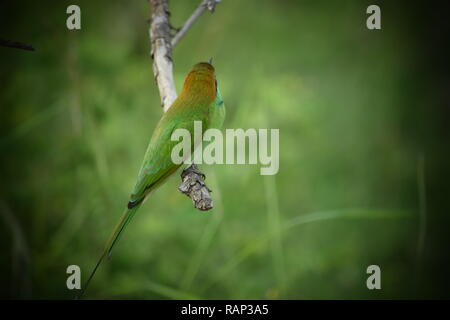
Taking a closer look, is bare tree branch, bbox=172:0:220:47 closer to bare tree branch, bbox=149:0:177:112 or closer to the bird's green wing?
bare tree branch, bbox=149:0:177:112

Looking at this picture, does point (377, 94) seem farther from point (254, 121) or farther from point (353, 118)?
point (254, 121)

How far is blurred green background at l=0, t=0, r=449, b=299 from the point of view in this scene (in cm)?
257

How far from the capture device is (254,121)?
2754 millimetres

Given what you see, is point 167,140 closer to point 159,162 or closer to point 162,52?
point 159,162

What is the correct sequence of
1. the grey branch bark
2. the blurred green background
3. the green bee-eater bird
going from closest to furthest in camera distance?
1. the green bee-eater bird
2. the grey branch bark
3. the blurred green background

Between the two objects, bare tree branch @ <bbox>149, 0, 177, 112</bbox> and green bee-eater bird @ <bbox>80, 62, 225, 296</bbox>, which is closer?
green bee-eater bird @ <bbox>80, 62, 225, 296</bbox>

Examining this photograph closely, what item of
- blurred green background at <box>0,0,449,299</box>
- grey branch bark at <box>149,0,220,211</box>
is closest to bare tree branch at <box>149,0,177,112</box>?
grey branch bark at <box>149,0,220,211</box>

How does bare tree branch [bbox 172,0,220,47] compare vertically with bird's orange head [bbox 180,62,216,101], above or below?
above

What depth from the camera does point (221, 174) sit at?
8.97ft

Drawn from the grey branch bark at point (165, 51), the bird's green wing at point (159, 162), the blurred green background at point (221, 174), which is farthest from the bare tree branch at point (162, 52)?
the blurred green background at point (221, 174)

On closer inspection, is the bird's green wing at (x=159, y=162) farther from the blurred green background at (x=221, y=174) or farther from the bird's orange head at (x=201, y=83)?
the blurred green background at (x=221, y=174)

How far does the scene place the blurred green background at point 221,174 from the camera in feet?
8.45

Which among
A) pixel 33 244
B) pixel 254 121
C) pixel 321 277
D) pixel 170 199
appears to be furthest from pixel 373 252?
pixel 33 244

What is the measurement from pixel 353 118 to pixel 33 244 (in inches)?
93.0
